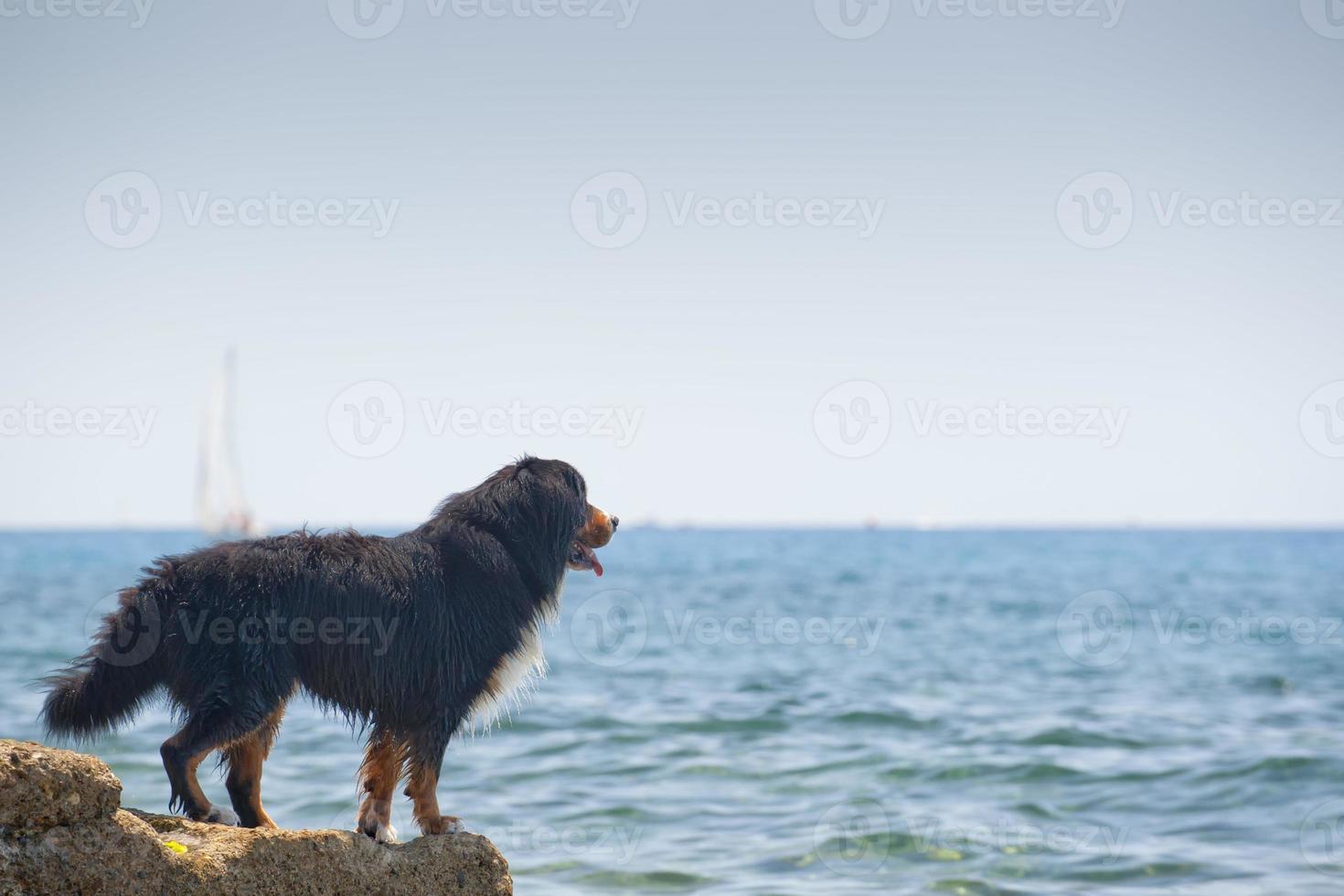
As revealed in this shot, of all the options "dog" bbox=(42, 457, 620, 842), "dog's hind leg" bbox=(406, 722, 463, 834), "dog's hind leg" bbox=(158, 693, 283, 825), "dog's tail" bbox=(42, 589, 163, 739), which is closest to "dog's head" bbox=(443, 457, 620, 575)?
"dog" bbox=(42, 457, 620, 842)

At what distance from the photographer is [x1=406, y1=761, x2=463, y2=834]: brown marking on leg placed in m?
4.90

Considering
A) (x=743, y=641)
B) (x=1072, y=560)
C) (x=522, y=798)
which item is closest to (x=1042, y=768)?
(x=522, y=798)

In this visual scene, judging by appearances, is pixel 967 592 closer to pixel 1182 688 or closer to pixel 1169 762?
pixel 1182 688

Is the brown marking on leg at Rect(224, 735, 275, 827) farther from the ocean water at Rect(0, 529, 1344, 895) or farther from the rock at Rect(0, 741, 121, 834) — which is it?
the rock at Rect(0, 741, 121, 834)

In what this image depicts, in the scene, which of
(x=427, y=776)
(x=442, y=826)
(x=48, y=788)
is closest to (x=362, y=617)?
(x=427, y=776)

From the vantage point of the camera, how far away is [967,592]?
37688mm

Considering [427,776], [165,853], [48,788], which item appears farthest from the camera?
Answer: [427,776]

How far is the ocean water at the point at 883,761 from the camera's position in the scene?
873cm

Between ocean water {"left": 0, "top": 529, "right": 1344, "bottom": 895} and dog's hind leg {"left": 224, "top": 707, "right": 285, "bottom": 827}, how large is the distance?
419mm

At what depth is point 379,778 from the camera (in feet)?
16.4

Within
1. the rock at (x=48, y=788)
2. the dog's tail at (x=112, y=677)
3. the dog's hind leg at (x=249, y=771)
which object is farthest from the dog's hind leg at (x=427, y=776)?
the rock at (x=48, y=788)

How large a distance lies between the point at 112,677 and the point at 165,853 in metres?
0.84

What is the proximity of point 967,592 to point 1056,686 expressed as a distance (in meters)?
21.0

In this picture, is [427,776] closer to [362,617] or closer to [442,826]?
[442,826]
